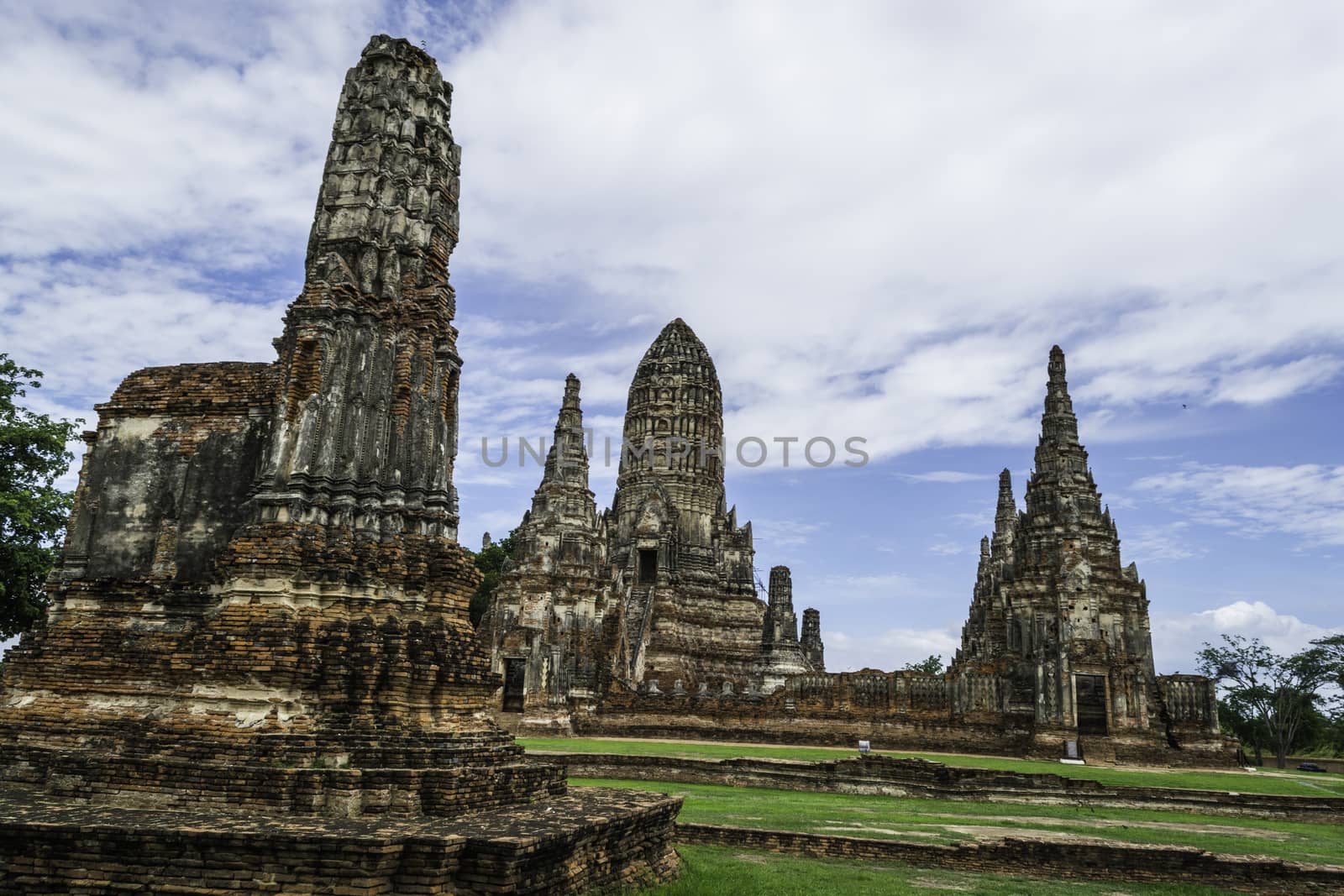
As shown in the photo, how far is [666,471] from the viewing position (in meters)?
52.5

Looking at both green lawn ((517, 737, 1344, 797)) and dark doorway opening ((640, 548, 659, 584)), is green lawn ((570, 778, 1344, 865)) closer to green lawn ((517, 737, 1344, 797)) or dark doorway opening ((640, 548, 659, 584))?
green lawn ((517, 737, 1344, 797))

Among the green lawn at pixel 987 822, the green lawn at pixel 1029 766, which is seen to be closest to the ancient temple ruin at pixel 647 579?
the green lawn at pixel 1029 766

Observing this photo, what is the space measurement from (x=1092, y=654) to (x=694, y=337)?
32040 millimetres

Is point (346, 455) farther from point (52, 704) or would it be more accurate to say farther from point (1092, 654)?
point (1092, 654)

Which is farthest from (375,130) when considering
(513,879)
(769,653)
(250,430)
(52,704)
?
(769,653)

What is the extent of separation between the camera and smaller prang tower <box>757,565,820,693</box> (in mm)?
39906

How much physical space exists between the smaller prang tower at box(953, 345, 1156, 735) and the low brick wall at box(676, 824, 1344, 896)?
64.3 ft

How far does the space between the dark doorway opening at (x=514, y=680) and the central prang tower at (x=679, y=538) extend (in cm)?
417

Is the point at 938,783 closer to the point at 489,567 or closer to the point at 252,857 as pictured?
the point at 252,857

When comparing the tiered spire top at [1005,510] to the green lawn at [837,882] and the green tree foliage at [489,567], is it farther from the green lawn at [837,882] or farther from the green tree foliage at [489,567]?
the green lawn at [837,882]

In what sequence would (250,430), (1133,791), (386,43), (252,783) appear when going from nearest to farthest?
(252,783), (250,430), (386,43), (1133,791)

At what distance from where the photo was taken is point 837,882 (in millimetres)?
9727

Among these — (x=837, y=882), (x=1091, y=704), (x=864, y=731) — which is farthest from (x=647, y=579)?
(x=837, y=882)

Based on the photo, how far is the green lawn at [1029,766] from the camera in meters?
22.3
